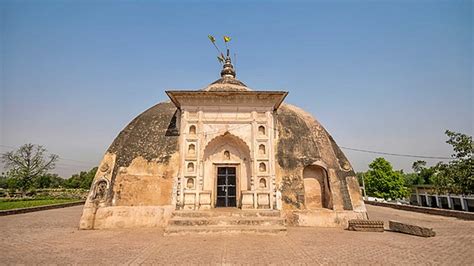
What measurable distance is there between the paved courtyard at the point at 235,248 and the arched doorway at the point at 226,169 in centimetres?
371

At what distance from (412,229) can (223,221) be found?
7937 mm

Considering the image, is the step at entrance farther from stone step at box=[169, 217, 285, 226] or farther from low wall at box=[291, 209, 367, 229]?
low wall at box=[291, 209, 367, 229]

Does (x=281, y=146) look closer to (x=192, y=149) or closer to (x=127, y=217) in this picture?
(x=192, y=149)

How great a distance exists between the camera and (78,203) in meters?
30.4

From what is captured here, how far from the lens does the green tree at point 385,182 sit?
40.1 meters

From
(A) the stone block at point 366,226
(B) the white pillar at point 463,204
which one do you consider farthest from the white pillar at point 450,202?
(A) the stone block at point 366,226

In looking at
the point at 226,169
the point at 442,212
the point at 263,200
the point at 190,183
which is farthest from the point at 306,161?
the point at 442,212

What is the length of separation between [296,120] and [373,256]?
9.17 m

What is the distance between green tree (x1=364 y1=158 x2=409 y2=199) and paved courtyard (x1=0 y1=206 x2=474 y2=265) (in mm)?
32658

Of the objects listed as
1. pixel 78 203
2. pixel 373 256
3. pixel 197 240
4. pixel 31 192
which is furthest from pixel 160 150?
pixel 31 192

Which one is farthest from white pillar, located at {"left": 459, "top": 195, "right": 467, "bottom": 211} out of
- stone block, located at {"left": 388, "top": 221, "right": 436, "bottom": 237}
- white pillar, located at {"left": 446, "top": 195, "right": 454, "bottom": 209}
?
stone block, located at {"left": 388, "top": 221, "right": 436, "bottom": 237}

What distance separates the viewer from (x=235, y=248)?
8.27 m

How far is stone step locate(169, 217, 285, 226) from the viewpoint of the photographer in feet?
36.0

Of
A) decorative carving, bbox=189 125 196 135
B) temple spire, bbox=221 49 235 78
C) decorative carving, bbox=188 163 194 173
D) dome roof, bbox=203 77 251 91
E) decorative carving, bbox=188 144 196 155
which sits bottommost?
decorative carving, bbox=188 163 194 173
